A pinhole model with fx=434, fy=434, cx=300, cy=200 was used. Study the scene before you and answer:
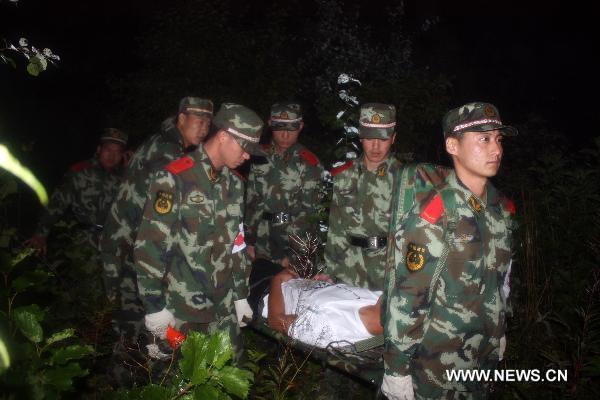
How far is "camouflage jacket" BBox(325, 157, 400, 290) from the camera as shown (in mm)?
4117

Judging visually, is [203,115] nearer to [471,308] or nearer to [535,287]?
[471,308]

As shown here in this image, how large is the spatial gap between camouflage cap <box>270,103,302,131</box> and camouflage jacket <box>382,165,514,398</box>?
3.12 m

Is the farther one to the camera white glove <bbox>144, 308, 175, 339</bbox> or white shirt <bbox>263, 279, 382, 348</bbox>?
white shirt <bbox>263, 279, 382, 348</bbox>

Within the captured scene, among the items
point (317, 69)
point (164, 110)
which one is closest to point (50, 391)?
point (164, 110)

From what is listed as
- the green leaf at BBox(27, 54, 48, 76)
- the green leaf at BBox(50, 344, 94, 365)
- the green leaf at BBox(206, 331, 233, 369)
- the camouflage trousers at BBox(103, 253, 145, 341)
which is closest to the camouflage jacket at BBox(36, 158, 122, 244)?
the camouflage trousers at BBox(103, 253, 145, 341)

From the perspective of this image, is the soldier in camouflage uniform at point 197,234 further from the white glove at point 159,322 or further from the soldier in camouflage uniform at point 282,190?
the soldier in camouflage uniform at point 282,190

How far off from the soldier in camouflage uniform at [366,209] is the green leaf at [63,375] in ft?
10.6

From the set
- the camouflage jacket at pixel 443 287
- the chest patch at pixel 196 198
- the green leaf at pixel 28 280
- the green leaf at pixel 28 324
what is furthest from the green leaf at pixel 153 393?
the chest patch at pixel 196 198

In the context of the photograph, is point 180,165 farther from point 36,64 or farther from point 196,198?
point 36,64

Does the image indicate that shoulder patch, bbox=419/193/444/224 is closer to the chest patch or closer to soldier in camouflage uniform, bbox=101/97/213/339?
the chest patch

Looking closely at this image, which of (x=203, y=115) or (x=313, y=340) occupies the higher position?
(x=203, y=115)

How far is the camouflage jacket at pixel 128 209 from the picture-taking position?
3.65 metres

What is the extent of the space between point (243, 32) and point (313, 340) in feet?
23.6

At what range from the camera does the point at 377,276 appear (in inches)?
161
